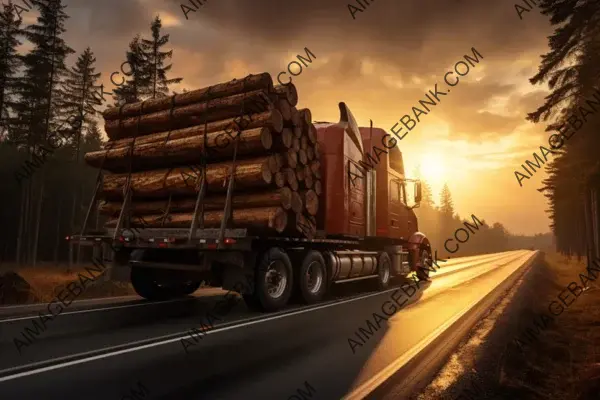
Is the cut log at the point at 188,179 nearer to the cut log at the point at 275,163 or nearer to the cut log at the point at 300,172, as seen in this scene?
the cut log at the point at 275,163

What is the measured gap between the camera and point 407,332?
280 inches

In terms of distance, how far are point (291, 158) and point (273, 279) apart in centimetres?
252

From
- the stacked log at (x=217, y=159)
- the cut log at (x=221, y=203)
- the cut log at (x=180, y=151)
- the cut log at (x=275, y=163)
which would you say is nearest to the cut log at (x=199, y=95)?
the stacked log at (x=217, y=159)

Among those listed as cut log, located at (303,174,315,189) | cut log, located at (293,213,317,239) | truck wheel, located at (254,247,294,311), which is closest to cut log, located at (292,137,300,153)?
cut log, located at (303,174,315,189)

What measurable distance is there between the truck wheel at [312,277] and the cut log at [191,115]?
350 cm

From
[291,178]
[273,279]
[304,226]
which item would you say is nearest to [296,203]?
[291,178]

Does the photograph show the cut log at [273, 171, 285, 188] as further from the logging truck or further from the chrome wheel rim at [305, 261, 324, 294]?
the chrome wheel rim at [305, 261, 324, 294]

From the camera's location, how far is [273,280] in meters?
9.28

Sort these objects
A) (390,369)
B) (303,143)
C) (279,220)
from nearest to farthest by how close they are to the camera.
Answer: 1. (390,369)
2. (279,220)
3. (303,143)

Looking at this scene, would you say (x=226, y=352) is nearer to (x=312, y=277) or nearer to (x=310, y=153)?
(x=312, y=277)

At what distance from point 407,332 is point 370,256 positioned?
6369mm

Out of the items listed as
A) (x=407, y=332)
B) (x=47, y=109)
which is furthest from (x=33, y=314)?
(x=47, y=109)

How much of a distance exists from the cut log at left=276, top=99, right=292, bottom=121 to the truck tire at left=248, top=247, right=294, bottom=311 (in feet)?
8.88

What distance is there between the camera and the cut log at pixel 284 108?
9.25 meters
